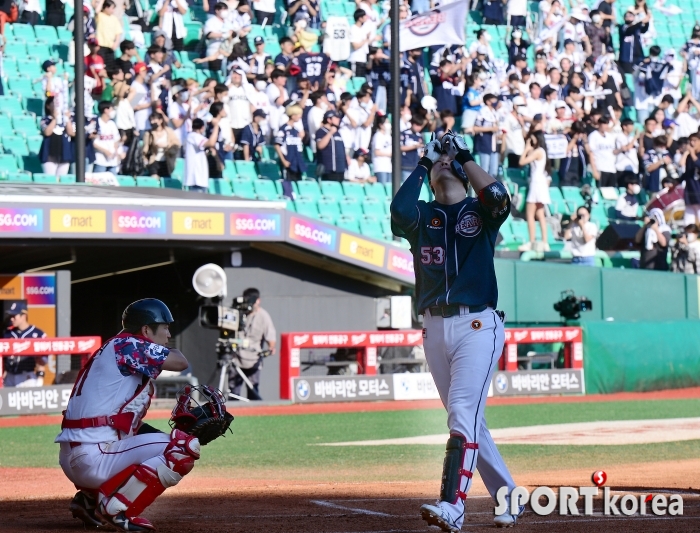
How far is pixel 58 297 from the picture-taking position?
16797 mm

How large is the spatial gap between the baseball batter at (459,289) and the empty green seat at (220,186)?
1404 cm

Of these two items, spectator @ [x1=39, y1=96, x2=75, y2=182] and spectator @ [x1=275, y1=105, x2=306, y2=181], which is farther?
spectator @ [x1=275, y1=105, x2=306, y2=181]

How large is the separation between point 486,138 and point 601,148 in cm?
285

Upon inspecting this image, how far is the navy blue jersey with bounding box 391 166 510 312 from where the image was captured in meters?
6.20

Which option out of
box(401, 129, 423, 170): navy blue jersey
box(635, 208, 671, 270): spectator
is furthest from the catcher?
box(635, 208, 671, 270): spectator

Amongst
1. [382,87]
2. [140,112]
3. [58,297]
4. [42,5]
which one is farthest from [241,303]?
[42,5]

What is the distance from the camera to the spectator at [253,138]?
2020 centimetres

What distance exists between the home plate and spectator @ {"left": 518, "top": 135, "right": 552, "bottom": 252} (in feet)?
23.3

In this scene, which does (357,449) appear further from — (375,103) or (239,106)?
(375,103)

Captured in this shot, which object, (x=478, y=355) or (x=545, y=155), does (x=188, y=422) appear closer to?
(x=478, y=355)

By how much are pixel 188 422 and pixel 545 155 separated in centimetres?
1599

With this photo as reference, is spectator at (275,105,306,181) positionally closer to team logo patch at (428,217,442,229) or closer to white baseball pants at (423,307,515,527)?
team logo patch at (428,217,442,229)

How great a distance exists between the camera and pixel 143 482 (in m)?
6.22

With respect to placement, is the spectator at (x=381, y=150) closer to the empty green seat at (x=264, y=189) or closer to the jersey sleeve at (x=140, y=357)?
the empty green seat at (x=264, y=189)
